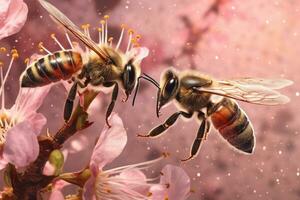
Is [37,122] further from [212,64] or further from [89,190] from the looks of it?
[212,64]

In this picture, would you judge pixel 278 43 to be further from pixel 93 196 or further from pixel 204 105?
pixel 93 196

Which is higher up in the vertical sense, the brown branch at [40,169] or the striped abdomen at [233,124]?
the brown branch at [40,169]

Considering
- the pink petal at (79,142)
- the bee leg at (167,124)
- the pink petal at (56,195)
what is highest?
the pink petal at (56,195)

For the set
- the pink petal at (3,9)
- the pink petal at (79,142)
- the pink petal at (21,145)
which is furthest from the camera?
the pink petal at (79,142)

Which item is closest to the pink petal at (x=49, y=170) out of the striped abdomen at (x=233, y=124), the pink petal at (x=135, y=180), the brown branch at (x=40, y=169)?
the brown branch at (x=40, y=169)

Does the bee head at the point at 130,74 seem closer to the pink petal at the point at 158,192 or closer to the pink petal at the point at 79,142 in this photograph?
the pink petal at the point at 158,192

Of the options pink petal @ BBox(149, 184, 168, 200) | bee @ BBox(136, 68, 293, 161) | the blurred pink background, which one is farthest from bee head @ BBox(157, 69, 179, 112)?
the blurred pink background

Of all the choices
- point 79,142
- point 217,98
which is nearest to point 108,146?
point 217,98

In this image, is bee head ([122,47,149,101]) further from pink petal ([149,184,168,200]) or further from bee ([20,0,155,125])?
pink petal ([149,184,168,200])
